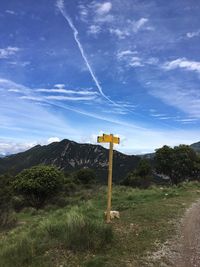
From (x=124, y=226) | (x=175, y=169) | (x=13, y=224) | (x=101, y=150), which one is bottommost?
(x=13, y=224)

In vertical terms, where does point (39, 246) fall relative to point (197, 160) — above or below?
below

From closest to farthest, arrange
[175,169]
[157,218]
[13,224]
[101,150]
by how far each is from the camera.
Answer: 1. [157,218]
2. [13,224]
3. [175,169]
4. [101,150]

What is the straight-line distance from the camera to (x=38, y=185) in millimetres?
30969

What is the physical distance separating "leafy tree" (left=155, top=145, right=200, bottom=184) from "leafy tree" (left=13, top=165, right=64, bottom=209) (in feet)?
45.9

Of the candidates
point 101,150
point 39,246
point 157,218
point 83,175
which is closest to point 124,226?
point 157,218

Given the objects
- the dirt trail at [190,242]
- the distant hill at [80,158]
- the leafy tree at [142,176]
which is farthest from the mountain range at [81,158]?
the dirt trail at [190,242]

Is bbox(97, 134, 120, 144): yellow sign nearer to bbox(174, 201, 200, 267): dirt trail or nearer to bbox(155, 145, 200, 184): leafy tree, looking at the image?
bbox(174, 201, 200, 267): dirt trail

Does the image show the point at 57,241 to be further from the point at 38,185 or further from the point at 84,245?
the point at 38,185

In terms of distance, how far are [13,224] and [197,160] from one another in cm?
2757

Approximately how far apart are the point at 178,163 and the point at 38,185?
1729 cm

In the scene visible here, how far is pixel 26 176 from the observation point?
32.5 m

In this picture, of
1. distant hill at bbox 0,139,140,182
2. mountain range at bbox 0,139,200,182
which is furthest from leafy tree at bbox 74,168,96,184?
distant hill at bbox 0,139,140,182

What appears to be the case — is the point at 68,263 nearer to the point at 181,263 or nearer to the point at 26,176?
the point at 181,263

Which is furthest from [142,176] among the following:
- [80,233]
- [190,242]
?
[80,233]
